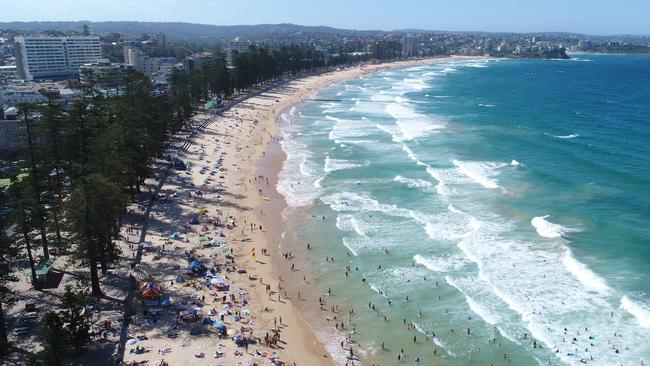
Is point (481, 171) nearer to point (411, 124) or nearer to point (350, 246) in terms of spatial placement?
point (350, 246)

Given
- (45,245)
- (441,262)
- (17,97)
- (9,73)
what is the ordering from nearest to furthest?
(45,245) → (441,262) → (17,97) → (9,73)

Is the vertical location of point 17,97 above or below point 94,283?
above

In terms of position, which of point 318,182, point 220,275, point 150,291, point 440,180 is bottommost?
point 220,275

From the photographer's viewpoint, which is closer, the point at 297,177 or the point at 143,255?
the point at 143,255

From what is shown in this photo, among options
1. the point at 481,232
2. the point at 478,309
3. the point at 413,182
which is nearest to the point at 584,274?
the point at 481,232

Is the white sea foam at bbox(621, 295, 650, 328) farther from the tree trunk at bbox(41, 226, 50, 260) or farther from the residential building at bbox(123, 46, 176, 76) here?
the residential building at bbox(123, 46, 176, 76)

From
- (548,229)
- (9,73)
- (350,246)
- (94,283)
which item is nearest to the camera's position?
(94,283)

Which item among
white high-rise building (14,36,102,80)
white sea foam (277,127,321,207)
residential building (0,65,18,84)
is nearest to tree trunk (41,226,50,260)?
white sea foam (277,127,321,207)
